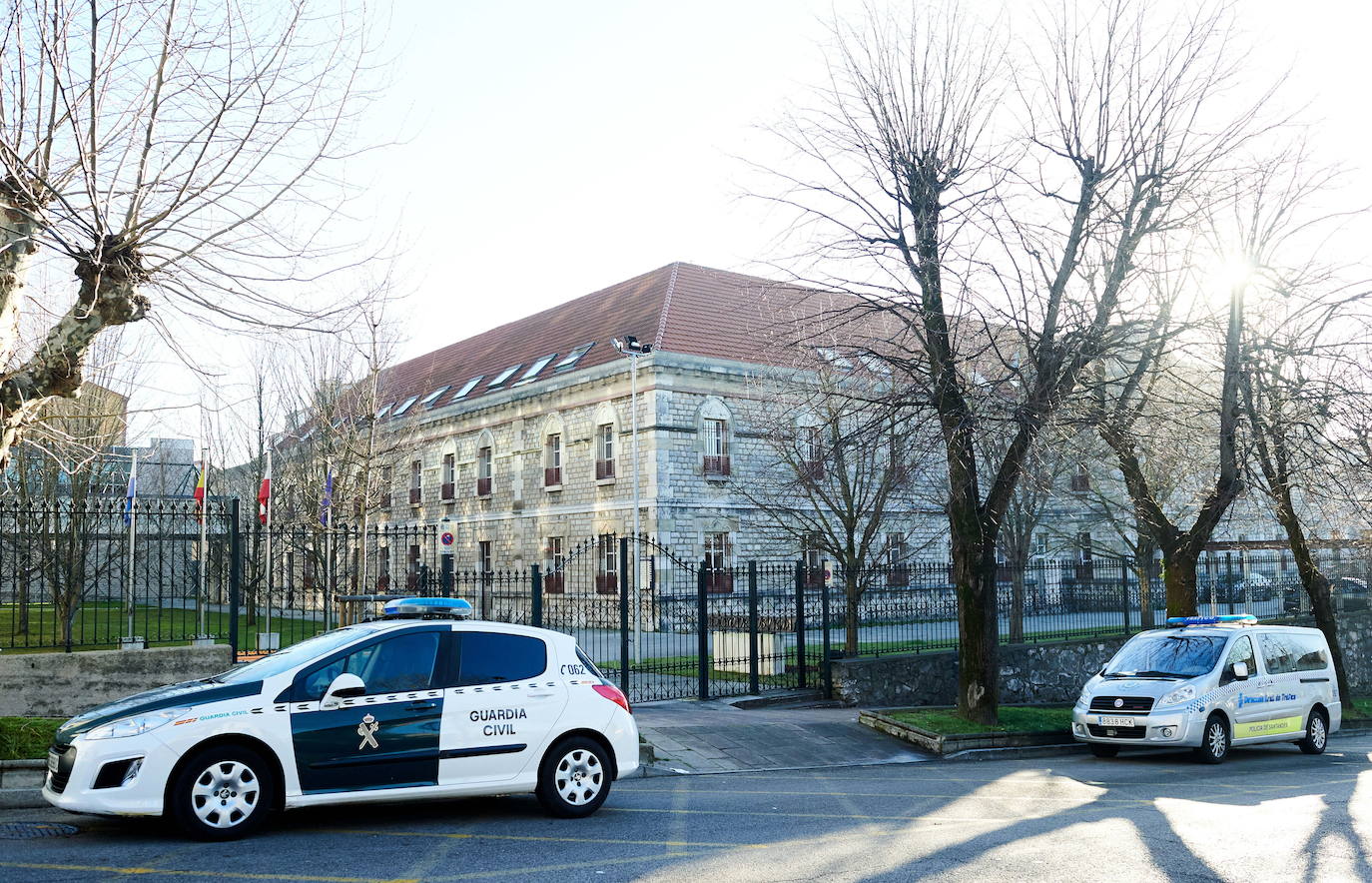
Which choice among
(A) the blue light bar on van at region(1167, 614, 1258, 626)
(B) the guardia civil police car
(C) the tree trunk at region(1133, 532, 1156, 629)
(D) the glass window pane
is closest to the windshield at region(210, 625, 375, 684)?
(B) the guardia civil police car

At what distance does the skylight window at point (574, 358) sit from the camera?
127 ft

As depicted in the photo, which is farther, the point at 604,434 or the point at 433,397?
the point at 433,397

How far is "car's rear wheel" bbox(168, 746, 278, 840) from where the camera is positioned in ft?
24.3

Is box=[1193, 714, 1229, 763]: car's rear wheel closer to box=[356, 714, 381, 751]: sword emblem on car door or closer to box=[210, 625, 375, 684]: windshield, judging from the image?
box=[356, 714, 381, 751]: sword emblem on car door

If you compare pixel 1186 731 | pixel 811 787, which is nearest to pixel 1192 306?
pixel 1186 731

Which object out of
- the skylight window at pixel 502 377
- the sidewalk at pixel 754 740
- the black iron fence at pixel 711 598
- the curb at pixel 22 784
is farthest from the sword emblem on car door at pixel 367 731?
the skylight window at pixel 502 377

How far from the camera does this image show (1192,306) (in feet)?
56.7

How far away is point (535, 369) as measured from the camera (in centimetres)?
4156

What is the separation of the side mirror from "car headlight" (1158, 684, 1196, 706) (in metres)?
10.4

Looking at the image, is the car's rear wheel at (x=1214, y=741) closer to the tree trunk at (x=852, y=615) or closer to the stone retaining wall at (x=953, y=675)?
the stone retaining wall at (x=953, y=675)

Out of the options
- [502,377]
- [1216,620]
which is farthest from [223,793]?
[502,377]

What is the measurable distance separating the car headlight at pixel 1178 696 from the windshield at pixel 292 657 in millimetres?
10210

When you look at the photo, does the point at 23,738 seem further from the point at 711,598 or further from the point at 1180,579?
the point at 1180,579

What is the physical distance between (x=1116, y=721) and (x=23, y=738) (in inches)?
483
